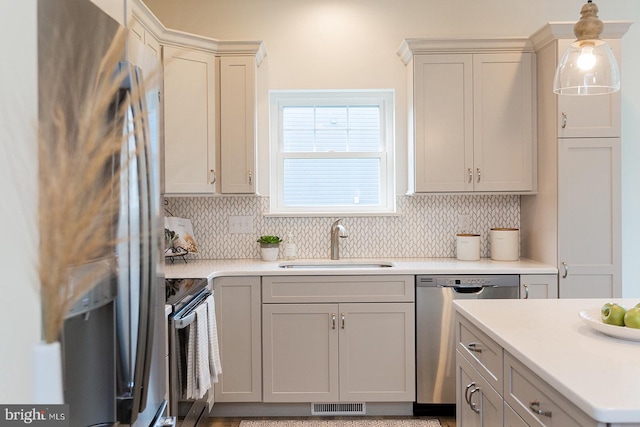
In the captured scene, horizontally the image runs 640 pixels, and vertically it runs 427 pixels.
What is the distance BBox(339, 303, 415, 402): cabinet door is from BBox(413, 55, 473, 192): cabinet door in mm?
896

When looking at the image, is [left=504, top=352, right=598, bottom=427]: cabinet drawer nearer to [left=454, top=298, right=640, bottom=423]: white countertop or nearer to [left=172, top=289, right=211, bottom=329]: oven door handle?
[left=454, top=298, right=640, bottom=423]: white countertop

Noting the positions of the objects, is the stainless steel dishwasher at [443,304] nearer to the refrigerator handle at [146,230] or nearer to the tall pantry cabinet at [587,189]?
the tall pantry cabinet at [587,189]

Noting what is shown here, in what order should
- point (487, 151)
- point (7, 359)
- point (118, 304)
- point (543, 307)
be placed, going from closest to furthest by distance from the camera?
point (7, 359) < point (118, 304) < point (543, 307) < point (487, 151)

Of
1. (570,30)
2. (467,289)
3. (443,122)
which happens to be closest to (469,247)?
(467,289)

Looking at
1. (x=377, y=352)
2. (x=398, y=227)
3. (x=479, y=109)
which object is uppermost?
(x=479, y=109)

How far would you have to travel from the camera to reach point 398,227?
3.41m

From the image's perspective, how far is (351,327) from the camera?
9.16 ft

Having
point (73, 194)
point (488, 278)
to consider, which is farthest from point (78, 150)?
point (488, 278)

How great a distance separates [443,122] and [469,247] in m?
0.90

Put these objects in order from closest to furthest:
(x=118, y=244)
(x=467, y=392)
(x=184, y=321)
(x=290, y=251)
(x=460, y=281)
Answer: (x=118, y=244) < (x=467, y=392) < (x=184, y=321) < (x=460, y=281) < (x=290, y=251)

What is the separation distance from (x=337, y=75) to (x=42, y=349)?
3055 mm

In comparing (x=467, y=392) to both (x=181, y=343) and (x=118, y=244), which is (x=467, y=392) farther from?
(x=118, y=244)

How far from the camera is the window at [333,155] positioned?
3484 millimetres

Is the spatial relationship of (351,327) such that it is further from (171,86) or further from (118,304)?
(118,304)
